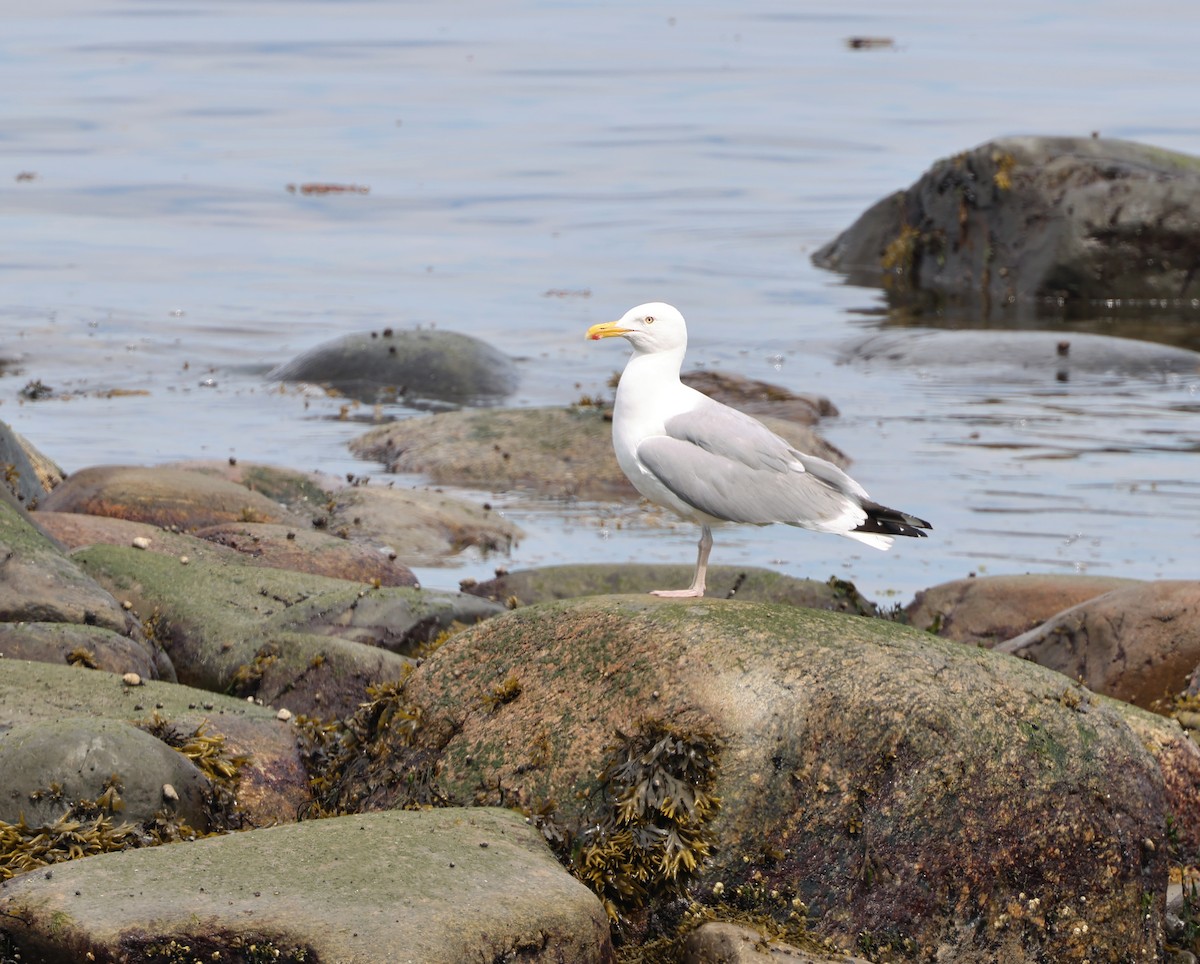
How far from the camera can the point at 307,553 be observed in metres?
9.70

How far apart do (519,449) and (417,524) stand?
2.29m

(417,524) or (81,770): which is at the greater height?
(81,770)

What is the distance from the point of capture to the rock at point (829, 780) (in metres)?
5.56

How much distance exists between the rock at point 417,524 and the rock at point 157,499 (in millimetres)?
676

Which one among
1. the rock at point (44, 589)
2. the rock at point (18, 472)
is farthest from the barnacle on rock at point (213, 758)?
the rock at point (18, 472)

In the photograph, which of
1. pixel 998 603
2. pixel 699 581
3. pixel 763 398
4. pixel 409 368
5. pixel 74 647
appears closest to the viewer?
pixel 699 581

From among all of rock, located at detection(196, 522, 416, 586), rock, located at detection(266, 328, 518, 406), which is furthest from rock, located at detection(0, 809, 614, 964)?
rock, located at detection(266, 328, 518, 406)

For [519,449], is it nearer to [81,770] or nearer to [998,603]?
[998,603]

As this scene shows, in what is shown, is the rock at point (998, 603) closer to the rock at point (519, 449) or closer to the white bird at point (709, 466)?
the white bird at point (709, 466)

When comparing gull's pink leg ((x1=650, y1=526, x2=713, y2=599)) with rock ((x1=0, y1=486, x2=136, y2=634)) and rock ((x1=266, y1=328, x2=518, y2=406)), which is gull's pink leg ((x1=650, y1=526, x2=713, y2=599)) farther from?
rock ((x1=266, y1=328, x2=518, y2=406))

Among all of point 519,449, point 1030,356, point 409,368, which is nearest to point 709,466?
point 519,449

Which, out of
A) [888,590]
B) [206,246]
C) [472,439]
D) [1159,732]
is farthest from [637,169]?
[1159,732]

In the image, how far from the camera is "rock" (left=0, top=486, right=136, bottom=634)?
7281 millimetres

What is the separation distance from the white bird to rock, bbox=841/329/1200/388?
11008mm
